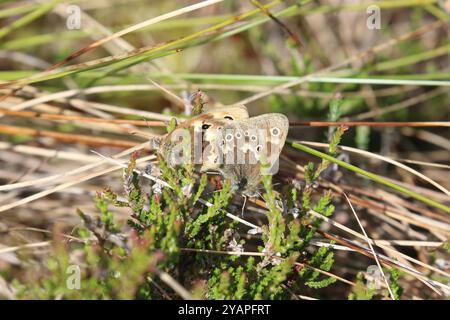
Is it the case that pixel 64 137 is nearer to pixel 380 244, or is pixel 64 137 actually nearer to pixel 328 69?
pixel 328 69

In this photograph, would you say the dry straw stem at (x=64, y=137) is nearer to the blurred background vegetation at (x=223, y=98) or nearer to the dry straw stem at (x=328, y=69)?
the blurred background vegetation at (x=223, y=98)

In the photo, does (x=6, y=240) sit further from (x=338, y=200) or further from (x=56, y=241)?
(x=338, y=200)

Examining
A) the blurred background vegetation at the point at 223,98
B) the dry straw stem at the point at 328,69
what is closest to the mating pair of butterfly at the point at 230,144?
the blurred background vegetation at the point at 223,98

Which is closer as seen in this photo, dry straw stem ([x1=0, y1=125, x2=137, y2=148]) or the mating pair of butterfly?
the mating pair of butterfly

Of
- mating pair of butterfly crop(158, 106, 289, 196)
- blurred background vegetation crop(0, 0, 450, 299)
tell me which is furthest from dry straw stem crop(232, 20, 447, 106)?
mating pair of butterfly crop(158, 106, 289, 196)

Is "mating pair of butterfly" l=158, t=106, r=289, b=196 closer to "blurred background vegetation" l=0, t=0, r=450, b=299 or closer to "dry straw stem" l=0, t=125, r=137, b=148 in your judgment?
"blurred background vegetation" l=0, t=0, r=450, b=299

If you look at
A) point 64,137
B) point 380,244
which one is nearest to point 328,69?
point 380,244
